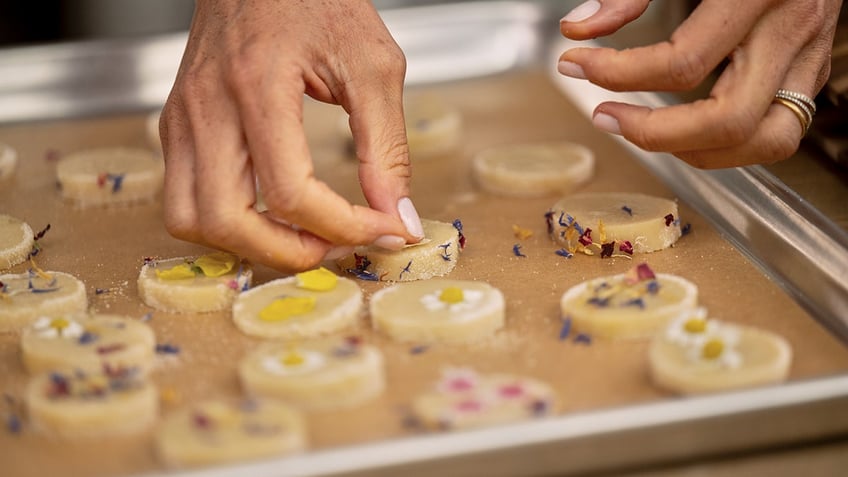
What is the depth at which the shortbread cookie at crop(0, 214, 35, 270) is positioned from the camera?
228 centimetres

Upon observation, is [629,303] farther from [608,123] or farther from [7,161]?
[7,161]

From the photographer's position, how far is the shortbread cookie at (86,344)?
1.80m

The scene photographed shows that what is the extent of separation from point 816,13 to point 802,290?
0.51 meters

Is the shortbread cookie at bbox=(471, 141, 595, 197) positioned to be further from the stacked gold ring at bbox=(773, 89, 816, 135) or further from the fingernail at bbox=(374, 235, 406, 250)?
the stacked gold ring at bbox=(773, 89, 816, 135)

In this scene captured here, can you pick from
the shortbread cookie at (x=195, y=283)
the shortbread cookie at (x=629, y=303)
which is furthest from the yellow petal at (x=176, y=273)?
the shortbread cookie at (x=629, y=303)

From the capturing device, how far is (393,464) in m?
1.47

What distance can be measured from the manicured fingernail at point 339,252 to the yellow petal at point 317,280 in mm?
80

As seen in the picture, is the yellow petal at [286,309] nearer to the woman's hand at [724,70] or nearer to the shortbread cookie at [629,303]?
the shortbread cookie at [629,303]

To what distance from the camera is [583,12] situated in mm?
2084

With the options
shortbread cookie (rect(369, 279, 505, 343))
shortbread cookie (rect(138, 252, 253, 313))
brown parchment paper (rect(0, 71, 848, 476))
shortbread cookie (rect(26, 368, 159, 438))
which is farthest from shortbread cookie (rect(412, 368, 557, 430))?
shortbread cookie (rect(138, 252, 253, 313))

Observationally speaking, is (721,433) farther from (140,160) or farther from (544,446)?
(140,160)

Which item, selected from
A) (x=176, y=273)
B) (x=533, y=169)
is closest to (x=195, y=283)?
(x=176, y=273)

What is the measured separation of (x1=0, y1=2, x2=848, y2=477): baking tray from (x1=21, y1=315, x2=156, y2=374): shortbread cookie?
10 centimetres

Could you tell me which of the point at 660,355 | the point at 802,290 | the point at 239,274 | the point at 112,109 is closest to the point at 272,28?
the point at 239,274
